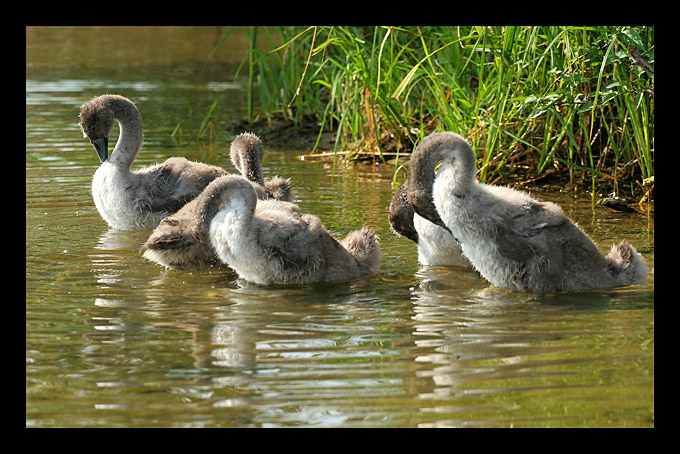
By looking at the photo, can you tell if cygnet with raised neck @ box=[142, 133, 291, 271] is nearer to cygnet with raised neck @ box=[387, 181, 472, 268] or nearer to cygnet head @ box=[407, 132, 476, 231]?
cygnet with raised neck @ box=[387, 181, 472, 268]

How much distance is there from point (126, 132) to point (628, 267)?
5.14 m

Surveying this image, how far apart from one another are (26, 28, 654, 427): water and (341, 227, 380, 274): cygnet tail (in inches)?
6.8

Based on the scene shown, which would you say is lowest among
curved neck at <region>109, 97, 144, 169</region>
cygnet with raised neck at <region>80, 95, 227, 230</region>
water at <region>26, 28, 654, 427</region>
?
water at <region>26, 28, 654, 427</region>

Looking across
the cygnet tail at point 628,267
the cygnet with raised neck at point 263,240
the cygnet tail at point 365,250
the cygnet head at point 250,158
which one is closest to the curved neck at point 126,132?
the cygnet head at point 250,158

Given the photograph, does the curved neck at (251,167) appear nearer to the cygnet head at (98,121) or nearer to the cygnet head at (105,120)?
the cygnet head at (105,120)

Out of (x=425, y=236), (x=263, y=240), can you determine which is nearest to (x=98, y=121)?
(x=263, y=240)

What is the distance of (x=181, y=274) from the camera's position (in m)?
8.03

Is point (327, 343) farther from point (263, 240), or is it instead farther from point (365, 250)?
point (365, 250)

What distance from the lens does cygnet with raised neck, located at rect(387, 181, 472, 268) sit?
26.2 feet

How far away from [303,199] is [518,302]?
400cm

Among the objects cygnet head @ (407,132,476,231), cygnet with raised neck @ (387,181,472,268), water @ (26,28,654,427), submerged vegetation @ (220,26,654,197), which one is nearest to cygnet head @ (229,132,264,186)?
water @ (26,28,654,427)

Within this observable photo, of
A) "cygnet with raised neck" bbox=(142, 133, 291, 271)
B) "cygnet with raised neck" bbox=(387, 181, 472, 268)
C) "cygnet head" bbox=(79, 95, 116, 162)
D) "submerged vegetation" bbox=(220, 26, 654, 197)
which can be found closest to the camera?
"cygnet with raised neck" bbox=(142, 133, 291, 271)

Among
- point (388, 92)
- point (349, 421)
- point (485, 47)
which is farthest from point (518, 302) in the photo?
point (388, 92)

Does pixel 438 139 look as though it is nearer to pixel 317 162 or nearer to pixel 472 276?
pixel 472 276
